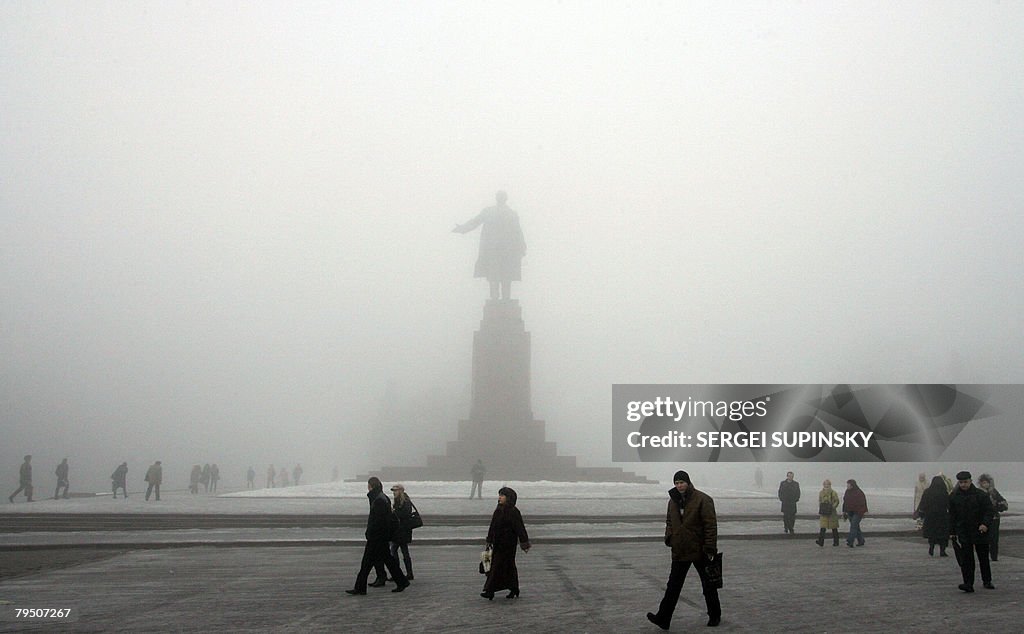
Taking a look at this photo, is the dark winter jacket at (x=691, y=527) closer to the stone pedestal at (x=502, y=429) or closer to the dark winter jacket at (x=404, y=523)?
the dark winter jacket at (x=404, y=523)

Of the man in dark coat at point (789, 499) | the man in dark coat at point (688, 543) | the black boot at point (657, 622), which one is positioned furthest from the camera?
the man in dark coat at point (789, 499)

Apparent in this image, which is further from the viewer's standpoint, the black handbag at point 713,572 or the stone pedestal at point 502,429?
the stone pedestal at point 502,429

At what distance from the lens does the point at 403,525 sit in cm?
1136

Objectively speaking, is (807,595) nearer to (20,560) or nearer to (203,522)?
(20,560)

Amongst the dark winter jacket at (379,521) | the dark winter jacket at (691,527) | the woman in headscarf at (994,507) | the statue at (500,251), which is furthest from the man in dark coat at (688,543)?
the statue at (500,251)

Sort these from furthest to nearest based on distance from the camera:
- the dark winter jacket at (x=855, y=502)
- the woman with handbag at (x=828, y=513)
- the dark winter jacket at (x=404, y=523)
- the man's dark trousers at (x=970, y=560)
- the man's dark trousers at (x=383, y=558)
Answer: the woman with handbag at (x=828, y=513), the dark winter jacket at (x=855, y=502), the dark winter jacket at (x=404, y=523), the man's dark trousers at (x=383, y=558), the man's dark trousers at (x=970, y=560)

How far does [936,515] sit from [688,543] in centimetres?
872

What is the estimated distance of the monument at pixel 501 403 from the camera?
4203 centimetres

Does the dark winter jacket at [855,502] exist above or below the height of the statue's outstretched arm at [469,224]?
below

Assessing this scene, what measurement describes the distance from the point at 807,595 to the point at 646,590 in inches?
73.4

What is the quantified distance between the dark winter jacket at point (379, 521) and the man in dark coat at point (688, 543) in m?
3.87

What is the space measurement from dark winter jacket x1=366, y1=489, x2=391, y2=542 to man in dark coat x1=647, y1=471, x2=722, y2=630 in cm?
387

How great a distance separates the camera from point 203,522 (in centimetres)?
2317

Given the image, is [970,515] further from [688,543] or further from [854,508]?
[854,508]
